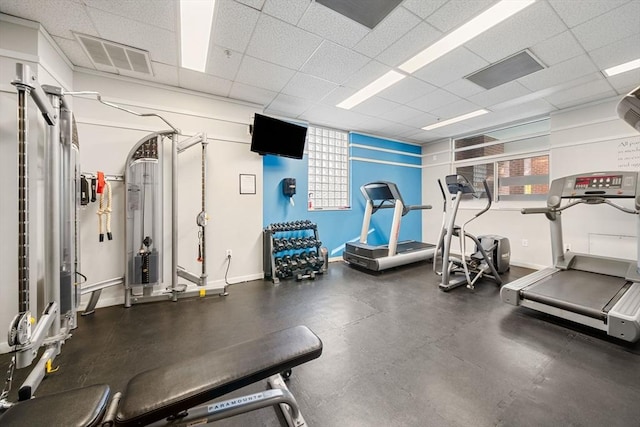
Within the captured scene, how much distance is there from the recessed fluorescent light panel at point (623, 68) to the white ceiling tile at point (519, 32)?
1.44 metres

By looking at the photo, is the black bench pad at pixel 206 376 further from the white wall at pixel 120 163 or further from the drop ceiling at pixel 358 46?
the drop ceiling at pixel 358 46

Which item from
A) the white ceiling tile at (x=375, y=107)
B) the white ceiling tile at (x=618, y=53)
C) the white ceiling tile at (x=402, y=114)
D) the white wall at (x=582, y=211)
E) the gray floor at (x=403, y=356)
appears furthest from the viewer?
Answer: the white ceiling tile at (x=402, y=114)

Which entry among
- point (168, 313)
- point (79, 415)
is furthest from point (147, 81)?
point (79, 415)

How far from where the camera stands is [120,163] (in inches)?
128

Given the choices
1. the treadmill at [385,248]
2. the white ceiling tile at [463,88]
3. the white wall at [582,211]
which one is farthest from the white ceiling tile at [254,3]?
the white wall at [582,211]

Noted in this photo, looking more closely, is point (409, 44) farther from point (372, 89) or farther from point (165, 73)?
point (165, 73)

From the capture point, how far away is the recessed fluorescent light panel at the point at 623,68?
2.93 metres

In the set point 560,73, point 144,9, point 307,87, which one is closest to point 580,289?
point 560,73

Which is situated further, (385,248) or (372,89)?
(385,248)

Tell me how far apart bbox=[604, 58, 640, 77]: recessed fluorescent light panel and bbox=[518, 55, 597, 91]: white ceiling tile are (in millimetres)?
220

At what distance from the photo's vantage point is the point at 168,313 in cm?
301

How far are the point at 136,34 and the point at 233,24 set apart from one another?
104 centimetres

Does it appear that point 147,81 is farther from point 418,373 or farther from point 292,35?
point 418,373

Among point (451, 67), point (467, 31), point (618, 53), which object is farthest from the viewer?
point (451, 67)
